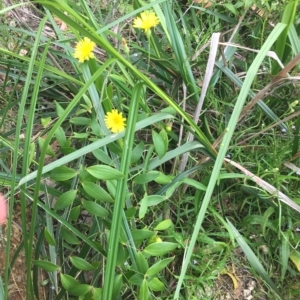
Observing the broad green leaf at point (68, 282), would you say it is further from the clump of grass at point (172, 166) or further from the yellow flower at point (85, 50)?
→ the yellow flower at point (85, 50)

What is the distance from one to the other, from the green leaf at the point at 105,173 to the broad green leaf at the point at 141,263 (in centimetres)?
19

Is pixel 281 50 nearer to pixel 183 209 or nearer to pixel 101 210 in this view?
pixel 183 209

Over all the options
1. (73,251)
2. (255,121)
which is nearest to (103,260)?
(73,251)

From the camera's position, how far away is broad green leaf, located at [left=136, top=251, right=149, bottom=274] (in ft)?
2.74

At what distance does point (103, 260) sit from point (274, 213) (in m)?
0.53

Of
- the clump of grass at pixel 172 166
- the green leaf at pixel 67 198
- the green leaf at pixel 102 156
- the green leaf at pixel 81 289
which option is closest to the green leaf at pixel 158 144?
the clump of grass at pixel 172 166

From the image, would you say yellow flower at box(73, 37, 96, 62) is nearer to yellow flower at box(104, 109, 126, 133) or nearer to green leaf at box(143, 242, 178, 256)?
yellow flower at box(104, 109, 126, 133)

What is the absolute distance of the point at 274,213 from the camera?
45.3 inches

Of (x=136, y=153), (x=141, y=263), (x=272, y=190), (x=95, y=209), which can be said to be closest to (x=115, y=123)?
(x=136, y=153)

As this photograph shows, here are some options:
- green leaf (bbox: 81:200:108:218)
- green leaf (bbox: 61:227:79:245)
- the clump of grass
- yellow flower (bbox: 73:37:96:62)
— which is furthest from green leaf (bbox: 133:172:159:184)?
yellow flower (bbox: 73:37:96:62)

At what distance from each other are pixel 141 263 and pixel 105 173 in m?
0.22

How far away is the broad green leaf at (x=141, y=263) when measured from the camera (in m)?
0.84

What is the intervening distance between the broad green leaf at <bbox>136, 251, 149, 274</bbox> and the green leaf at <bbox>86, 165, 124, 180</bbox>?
192 mm

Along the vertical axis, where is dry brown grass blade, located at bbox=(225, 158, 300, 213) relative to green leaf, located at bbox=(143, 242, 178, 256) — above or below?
below
